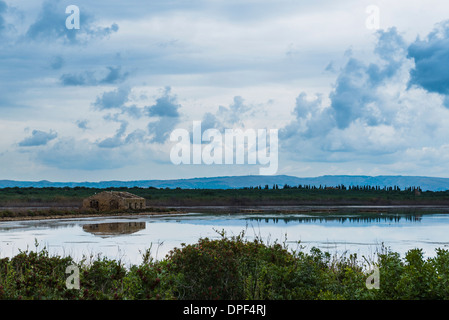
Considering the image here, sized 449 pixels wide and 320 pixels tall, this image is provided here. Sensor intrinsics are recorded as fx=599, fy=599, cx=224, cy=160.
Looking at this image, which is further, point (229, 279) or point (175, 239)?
point (175, 239)

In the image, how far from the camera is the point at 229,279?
370 inches

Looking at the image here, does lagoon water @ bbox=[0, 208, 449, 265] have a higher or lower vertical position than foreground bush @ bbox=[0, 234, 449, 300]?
lower

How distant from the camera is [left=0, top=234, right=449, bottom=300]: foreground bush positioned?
7.88m

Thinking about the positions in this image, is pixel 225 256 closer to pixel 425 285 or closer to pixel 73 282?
pixel 73 282

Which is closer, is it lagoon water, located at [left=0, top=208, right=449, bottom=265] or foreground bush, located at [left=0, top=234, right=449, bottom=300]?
foreground bush, located at [left=0, top=234, right=449, bottom=300]

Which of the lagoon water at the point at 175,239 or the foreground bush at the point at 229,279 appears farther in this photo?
the lagoon water at the point at 175,239

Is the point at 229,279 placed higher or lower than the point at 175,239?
higher

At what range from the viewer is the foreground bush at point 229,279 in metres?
7.88

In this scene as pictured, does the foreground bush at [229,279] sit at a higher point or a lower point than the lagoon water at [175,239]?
higher

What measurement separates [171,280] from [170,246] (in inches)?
460
